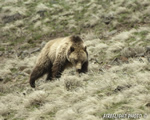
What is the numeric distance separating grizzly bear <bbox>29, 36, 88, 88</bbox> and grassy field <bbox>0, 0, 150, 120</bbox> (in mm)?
396

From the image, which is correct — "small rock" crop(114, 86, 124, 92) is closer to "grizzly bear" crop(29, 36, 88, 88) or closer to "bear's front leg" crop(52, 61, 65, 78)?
"grizzly bear" crop(29, 36, 88, 88)

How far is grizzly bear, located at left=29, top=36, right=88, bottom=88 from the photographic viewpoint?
24.0 feet

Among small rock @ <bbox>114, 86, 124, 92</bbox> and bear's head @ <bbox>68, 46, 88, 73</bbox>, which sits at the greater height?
bear's head @ <bbox>68, 46, 88, 73</bbox>

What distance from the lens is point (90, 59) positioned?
10.8m

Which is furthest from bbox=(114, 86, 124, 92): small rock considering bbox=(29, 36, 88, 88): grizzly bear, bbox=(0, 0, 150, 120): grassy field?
bbox=(29, 36, 88, 88): grizzly bear

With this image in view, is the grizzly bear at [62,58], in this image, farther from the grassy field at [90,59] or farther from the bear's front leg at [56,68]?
the grassy field at [90,59]

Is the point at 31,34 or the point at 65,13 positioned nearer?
the point at 31,34

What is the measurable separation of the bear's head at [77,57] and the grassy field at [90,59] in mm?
499

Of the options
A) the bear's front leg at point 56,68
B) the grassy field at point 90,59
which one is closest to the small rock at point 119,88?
the grassy field at point 90,59

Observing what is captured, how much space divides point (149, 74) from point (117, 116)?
1.97m

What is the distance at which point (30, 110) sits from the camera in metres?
5.30

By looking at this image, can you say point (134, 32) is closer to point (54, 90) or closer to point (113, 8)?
point (113, 8)

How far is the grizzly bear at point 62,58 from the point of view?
24.0ft

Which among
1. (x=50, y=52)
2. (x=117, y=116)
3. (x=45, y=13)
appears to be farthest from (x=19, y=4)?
(x=117, y=116)
